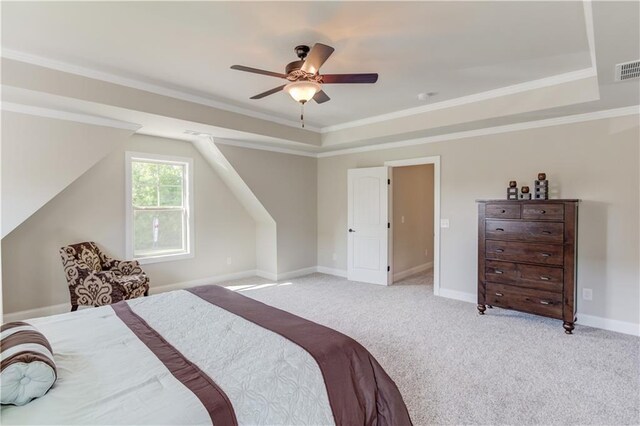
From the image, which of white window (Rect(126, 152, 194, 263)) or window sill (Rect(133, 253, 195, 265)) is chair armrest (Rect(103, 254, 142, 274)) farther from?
window sill (Rect(133, 253, 195, 265))

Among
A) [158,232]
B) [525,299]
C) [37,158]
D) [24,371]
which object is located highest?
[37,158]

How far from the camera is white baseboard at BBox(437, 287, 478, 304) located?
15.0ft

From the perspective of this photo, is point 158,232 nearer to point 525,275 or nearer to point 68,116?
point 68,116

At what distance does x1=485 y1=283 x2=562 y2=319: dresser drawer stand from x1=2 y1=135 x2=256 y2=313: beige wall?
4.07 metres

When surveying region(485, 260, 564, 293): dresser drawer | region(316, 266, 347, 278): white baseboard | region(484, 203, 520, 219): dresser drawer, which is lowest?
region(316, 266, 347, 278): white baseboard

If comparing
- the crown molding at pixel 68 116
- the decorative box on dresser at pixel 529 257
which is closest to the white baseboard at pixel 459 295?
the decorative box on dresser at pixel 529 257

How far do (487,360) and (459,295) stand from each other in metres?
1.92

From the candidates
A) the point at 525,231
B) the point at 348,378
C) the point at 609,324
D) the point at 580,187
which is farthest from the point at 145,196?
the point at 609,324

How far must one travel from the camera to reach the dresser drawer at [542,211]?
3475 millimetres

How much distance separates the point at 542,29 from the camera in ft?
8.04

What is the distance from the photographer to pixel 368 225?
567 centimetres

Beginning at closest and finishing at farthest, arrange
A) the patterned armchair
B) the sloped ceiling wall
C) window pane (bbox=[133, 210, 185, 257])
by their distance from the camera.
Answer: the sloped ceiling wall → the patterned armchair → window pane (bbox=[133, 210, 185, 257])

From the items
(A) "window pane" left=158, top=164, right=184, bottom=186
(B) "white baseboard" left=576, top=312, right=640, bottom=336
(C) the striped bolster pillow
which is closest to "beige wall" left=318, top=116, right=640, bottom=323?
(B) "white baseboard" left=576, top=312, right=640, bottom=336

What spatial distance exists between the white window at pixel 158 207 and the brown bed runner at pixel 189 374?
3020mm
